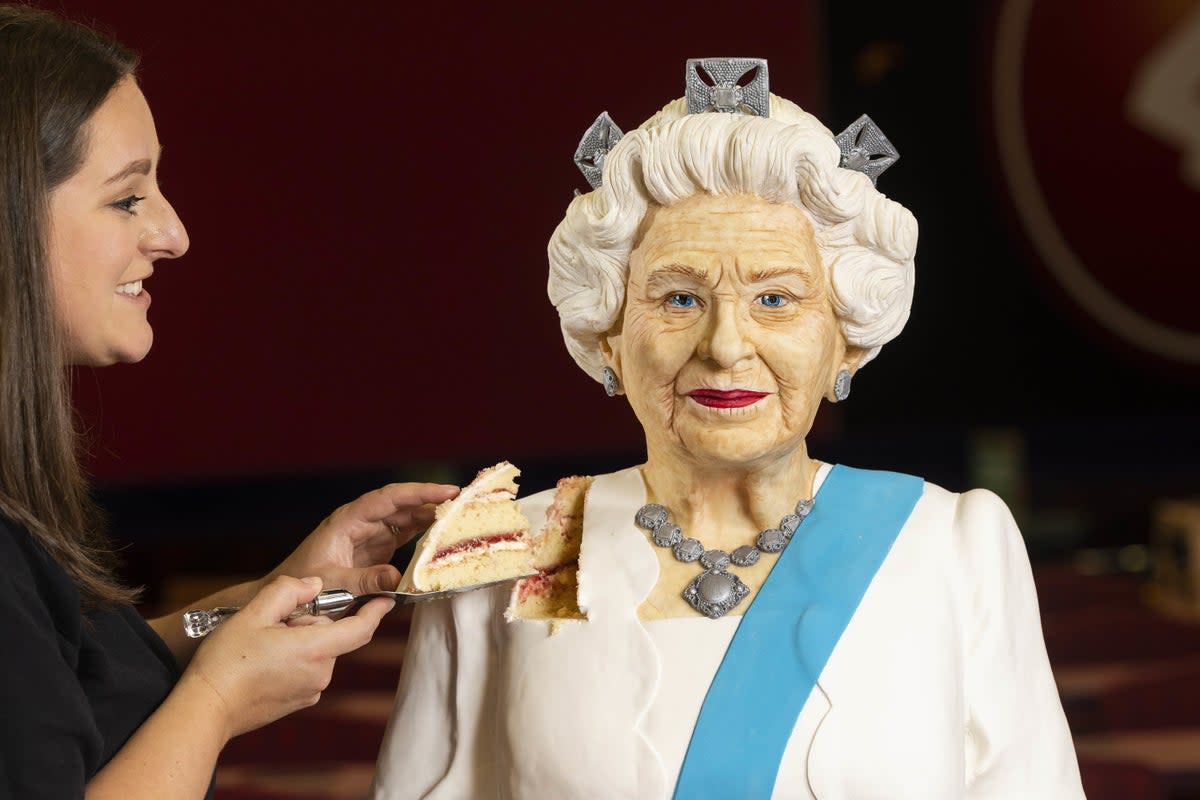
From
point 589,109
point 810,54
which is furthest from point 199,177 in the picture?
point 810,54

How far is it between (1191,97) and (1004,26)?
2.01 feet

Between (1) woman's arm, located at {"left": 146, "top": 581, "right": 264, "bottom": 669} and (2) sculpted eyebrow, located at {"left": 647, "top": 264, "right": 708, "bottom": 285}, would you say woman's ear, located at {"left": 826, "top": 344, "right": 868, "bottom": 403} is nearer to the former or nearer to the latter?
(2) sculpted eyebrow, located at {"left": 647, "top": 264, "right": 708, "bottom": 285}

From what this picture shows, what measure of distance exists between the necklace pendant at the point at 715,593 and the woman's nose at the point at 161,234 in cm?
66

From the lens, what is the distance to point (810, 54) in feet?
13.2

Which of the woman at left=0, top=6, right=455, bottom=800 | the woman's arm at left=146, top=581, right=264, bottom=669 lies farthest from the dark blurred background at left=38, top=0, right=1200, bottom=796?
the woman at left=0, top=6, right=455, bottom=800

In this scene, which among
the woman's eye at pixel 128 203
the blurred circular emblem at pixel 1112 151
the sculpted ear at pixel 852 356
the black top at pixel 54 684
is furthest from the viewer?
the blurred circular emblem at pixel 1112 151

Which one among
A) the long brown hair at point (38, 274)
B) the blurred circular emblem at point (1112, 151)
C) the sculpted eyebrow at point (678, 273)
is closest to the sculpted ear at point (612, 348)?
the sculpted eyebrow at point (678, 273)

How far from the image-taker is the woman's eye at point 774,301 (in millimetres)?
1680

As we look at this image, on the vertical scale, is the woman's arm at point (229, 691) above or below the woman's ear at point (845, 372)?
below

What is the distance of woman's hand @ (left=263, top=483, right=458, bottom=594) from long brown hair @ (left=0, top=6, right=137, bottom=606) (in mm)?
359

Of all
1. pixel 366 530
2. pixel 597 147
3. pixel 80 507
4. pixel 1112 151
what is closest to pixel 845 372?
pixel 597 147

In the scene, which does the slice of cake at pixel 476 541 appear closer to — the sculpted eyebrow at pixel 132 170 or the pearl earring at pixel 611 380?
the pearl earring at pixel 611 380

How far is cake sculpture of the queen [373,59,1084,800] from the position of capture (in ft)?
5.23

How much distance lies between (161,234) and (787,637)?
0.78 metres
